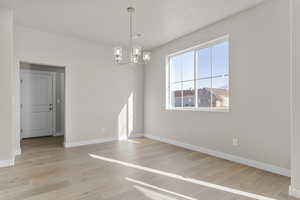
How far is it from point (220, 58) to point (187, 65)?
94cm

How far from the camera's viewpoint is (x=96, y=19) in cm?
341

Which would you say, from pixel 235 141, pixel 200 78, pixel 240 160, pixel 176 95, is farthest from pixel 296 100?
pixel 176 95

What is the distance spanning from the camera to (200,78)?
156 inches

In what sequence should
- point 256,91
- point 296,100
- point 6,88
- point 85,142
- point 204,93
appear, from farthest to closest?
point 85,142 → point 204,93 → point 6,88 → point 256,91 → point 296,100

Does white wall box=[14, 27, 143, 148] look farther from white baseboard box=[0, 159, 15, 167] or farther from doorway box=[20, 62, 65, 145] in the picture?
doorway box=[20, 62, 65, 145]

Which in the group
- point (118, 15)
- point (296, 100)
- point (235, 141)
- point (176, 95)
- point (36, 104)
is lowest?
point (235, 141)

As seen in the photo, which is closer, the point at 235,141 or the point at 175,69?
the point at 235,141

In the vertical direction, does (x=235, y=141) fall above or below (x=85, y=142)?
above

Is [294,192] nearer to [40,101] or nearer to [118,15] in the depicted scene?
[118,15]

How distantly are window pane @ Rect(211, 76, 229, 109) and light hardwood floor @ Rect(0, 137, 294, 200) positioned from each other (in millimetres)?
1095

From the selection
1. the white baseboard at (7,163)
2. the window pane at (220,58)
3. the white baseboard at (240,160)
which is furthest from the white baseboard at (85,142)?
the window pane at (220,58)

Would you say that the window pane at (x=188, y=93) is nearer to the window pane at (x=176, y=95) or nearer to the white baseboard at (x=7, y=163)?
the window pane at (x=176, y=95)

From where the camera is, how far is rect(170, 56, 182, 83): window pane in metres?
4.57

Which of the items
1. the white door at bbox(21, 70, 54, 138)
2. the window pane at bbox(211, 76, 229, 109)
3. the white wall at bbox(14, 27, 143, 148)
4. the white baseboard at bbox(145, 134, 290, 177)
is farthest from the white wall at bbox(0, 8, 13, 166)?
the window pane at bbox(211, 76, 229, 109)
